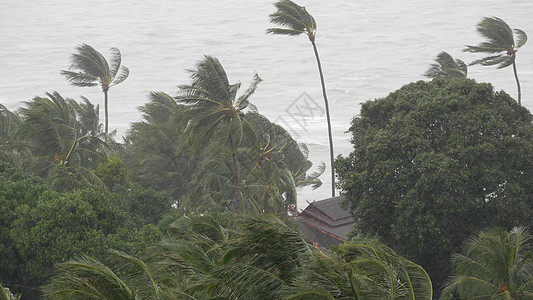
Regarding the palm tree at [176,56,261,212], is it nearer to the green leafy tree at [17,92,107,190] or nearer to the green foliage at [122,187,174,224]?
the green foliage at [122,187,174,224]

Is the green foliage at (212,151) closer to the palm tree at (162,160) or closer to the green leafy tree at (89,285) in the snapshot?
the palm tree at (162,160)

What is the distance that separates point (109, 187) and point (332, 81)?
3867 inches

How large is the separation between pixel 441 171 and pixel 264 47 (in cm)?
13013

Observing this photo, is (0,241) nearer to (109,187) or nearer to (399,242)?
(109,187)

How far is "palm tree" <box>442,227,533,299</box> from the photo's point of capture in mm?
14398

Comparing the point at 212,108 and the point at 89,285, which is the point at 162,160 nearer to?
the point at 212,108

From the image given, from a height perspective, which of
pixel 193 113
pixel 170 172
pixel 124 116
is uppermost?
pixel 193 113

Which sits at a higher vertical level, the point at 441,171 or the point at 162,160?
the point at 441,171

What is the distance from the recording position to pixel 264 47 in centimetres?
14975

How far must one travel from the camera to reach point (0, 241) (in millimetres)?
21375

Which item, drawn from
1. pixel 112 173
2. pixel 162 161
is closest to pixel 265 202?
pixel 162 161

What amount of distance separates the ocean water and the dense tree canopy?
6410cm

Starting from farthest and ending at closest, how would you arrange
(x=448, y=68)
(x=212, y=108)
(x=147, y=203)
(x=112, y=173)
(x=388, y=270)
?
1. (x=448, y=68)
2. (x=112, y=173)
3. (x=147, y=203)
4. (x=212, y=108)
5. (x=388, y=270)

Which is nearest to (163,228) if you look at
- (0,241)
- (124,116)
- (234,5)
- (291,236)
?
(0,241)
